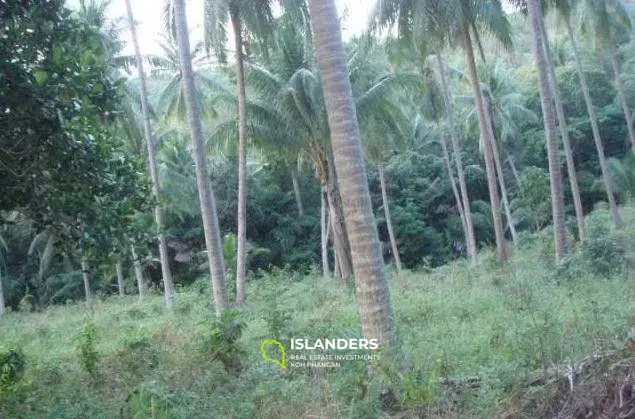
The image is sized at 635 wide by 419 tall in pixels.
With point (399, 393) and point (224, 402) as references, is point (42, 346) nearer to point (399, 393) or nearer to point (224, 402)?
point (224, 402)

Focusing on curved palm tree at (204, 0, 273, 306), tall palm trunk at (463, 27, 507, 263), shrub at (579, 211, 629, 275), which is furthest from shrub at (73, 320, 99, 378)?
tall palm trunk at (463, 27, 507, 263)

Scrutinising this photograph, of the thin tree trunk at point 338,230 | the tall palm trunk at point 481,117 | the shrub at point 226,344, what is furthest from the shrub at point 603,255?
the shrub at point 226,344

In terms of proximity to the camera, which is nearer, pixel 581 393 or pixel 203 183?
pixel 581 393

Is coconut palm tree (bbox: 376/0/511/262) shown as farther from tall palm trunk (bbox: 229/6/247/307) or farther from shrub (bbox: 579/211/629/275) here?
shrub (bbox: 579/211/629/275)

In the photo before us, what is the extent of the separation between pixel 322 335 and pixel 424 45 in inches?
440

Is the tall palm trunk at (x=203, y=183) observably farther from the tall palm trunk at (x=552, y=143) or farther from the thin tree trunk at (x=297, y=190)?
the thin tree trunk at (x=297, y=190)

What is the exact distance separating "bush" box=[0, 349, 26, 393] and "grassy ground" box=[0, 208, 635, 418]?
0.33 ft

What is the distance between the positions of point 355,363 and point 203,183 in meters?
6.31

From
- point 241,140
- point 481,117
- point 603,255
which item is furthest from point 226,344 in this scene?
point 481,117

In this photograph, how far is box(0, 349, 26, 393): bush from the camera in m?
6.83

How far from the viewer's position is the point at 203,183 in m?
11.3

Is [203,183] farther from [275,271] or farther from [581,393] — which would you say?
[581,393]

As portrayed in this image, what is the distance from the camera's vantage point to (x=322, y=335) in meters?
6.92

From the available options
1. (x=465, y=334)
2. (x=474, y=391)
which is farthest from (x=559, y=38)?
(x=474, y=391)
